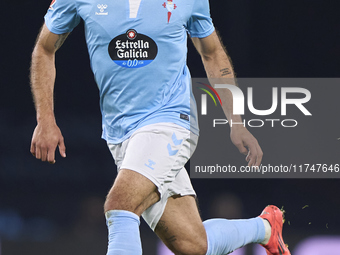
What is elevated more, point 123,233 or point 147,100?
point 147,100

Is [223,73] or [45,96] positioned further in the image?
[223,73]

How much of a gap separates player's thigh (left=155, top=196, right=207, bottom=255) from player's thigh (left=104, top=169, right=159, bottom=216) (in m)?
0.34

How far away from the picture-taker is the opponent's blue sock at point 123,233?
2.34 metres

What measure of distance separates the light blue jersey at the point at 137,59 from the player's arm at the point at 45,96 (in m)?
0.24

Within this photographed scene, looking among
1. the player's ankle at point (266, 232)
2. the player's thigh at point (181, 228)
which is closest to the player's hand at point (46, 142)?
the player's thigh at point (181, 228)

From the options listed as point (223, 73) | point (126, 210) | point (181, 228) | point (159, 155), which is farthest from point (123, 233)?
point (223, 73)

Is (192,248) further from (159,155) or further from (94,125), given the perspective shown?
(94,125)

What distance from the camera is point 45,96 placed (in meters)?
2.91

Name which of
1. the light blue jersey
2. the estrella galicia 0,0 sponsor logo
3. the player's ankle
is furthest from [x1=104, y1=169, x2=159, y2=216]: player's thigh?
the player's ankle

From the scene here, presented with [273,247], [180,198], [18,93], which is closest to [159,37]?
[180,198]

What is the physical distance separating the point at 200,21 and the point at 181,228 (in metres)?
1.05

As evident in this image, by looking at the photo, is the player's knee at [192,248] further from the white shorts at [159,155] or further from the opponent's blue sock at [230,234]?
the white shorts at [159,155]

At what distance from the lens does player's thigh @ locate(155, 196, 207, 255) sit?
287cm

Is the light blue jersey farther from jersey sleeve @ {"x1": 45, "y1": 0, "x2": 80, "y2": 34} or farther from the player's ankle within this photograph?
the player's ankle
